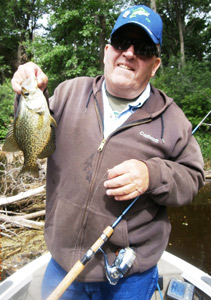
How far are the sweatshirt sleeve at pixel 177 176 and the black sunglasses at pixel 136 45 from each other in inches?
26.7

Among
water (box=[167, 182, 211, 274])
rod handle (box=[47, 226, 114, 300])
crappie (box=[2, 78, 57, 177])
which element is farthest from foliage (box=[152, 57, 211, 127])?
crappie (box=[2, 78, 57, 177])

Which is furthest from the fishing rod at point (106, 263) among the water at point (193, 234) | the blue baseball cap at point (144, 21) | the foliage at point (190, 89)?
the foliage at point (190, 89)

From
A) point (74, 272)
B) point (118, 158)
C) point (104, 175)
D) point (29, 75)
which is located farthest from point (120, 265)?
point (29, 75)

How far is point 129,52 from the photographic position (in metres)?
1.60

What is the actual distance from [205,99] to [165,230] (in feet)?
38.9

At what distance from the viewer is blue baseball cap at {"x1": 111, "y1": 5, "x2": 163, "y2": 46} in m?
1.58

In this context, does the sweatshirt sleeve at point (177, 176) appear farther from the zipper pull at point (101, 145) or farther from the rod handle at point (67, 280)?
the rod handle at point (67, 280)

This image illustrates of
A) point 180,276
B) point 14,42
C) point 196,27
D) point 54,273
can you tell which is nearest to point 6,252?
point 54,273

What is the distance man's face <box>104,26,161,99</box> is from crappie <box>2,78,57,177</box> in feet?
1.76

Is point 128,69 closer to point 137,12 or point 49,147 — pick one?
point 137,12

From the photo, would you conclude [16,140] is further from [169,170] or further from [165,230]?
[165,230]

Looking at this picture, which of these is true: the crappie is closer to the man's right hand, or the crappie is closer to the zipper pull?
the man's right hand

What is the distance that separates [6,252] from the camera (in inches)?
154

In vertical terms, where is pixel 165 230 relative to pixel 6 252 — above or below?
above
